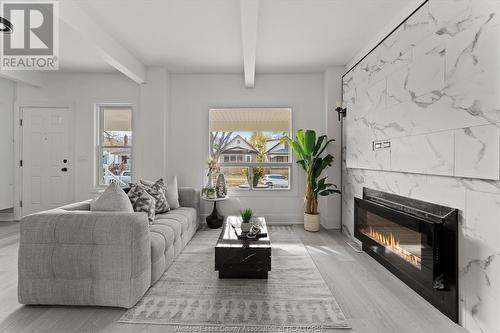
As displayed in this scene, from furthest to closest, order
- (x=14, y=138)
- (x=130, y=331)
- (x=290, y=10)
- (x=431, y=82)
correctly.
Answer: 1. (x=14, y=138)
2. (x=290, y=10)
3. (x=431, y=82)
4. (x=130, y=331)

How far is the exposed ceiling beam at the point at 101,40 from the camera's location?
9.07 ft

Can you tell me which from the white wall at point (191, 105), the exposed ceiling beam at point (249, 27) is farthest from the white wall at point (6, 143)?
the exposed ceiling beam at point (249, 27)

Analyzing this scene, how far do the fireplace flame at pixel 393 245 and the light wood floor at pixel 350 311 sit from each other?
0.27 m

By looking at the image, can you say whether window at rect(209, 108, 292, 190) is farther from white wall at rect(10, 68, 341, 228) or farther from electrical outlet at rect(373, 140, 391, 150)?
electrical outlet at rect(373, 140, 391, 150)

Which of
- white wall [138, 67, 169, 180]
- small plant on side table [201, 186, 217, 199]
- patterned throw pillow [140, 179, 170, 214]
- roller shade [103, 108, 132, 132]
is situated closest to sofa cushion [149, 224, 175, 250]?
patterned throw pillow [140, 179, 170, 214]

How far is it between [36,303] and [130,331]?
90cm

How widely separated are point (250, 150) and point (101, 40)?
2.86 metres

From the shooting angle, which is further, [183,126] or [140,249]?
[183,126]

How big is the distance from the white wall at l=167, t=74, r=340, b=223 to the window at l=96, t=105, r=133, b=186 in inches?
33.5

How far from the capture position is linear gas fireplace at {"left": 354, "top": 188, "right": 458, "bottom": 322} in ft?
6.88

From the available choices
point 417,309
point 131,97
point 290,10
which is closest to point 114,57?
point 131,97

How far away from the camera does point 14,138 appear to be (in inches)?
201

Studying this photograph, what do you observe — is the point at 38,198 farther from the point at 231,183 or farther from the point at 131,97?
the point at 231,183

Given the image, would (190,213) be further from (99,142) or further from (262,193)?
(99,142)
